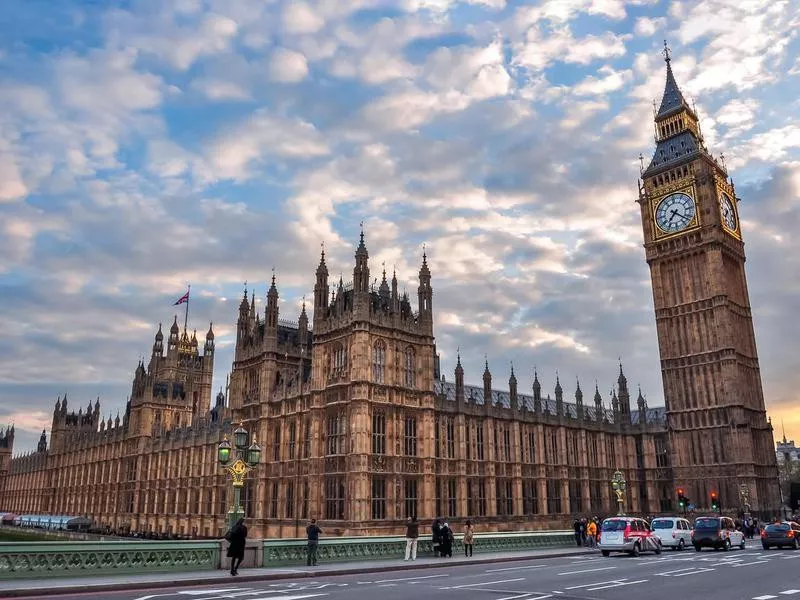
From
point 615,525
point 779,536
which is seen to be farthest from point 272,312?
point 779,536

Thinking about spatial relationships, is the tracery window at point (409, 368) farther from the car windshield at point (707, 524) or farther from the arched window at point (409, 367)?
the car windshield at point (707, 524)

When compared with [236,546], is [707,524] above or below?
below

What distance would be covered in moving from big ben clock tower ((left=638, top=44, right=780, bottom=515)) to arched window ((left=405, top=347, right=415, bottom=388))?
3730 cm

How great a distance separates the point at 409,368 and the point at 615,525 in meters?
21.7

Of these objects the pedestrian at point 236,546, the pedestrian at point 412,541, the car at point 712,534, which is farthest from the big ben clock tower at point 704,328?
the pedestrian at point 236,546

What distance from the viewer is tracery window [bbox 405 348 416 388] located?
51.8 meters

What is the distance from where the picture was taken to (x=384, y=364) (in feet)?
165

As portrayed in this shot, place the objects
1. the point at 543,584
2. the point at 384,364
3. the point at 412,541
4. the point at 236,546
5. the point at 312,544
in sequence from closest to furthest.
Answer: the point at 543,584 < the point at 236,546 < the point at 312,544 < the point at 412,541 < the point at 384,364

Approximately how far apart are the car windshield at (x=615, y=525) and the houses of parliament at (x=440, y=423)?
17345 millimetres

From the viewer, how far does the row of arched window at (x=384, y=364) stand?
49750mm

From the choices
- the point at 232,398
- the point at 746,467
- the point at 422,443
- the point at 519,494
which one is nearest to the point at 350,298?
the point at 422,443

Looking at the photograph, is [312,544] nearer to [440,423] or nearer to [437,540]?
[437,540]

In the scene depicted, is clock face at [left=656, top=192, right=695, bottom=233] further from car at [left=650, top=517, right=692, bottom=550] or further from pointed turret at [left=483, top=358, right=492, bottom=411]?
car at [left=650, top=517, right=692, bottom=550]

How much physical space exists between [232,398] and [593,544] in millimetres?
34371
